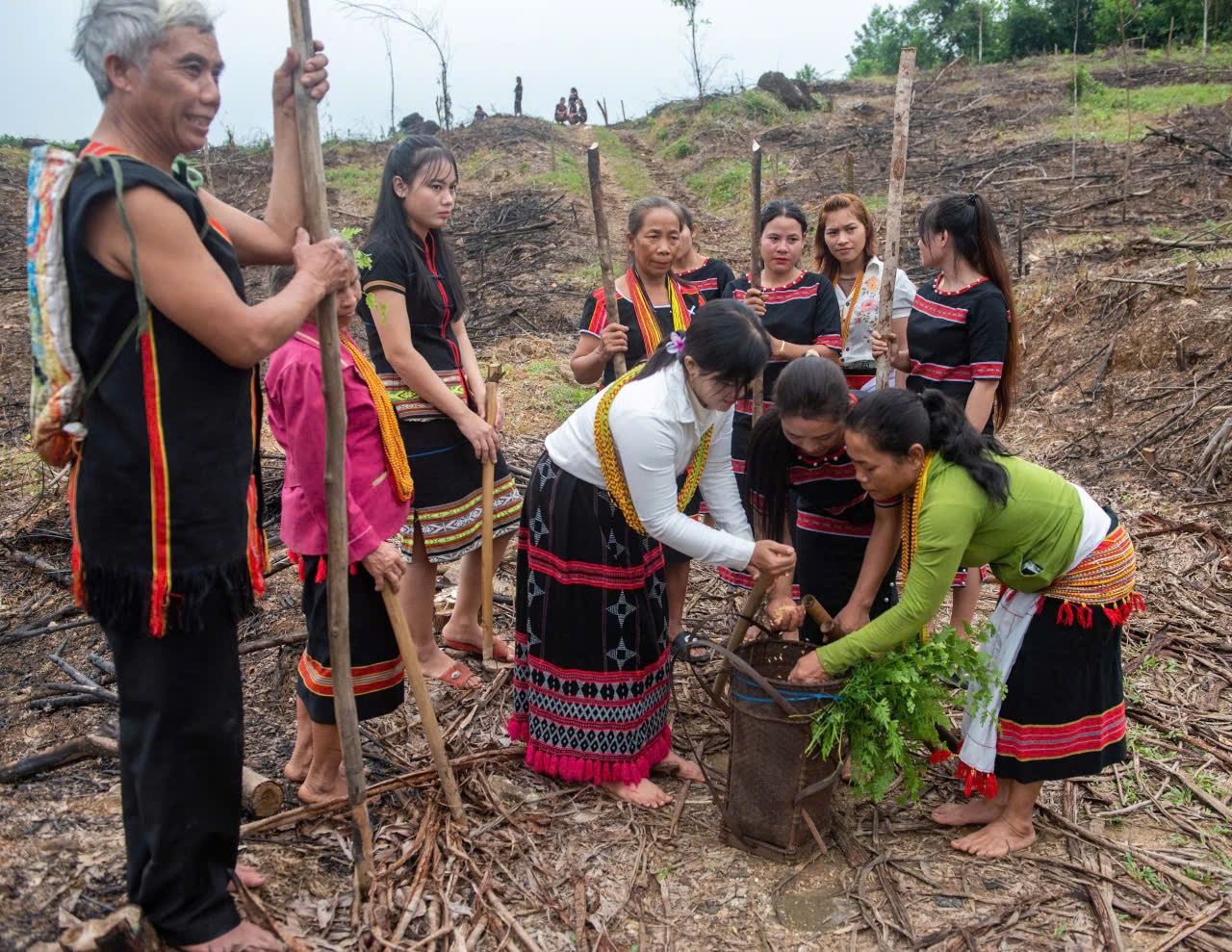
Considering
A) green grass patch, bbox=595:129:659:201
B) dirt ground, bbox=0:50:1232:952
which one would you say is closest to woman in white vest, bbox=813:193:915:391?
dirt ground, bbox=0:50:1232:952

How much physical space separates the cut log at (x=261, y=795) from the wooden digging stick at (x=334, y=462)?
15.9 inches

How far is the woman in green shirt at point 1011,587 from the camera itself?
2627 mm

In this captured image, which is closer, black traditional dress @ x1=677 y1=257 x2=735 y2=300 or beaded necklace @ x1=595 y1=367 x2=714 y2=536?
beaded necklace @ x1=595 y1=367 x2=714 y2=536

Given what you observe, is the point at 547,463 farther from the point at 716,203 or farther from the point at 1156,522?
the point at 716,203

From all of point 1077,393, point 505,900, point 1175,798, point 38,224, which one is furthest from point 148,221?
point 1077,393

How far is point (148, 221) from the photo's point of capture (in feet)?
5.90

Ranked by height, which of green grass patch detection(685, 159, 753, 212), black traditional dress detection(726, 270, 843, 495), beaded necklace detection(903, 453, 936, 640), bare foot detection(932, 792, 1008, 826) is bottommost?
bare foot detection(932, 792, 1008, 826)

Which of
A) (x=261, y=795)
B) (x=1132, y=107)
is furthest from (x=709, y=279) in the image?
(x=1132, y=107)

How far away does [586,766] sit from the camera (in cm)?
320

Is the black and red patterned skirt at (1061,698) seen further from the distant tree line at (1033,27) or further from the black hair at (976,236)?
the distant tree line at (1033,27)

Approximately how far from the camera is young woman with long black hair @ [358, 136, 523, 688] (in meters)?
3.44

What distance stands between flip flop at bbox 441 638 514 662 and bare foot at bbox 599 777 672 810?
102cm

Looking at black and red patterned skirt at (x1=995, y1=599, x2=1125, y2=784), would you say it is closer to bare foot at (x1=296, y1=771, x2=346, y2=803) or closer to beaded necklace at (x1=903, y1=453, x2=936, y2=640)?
beaded necklace at (x1=903, y1=453, x2=936, y2=640)

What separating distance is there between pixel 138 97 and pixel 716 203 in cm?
1736
